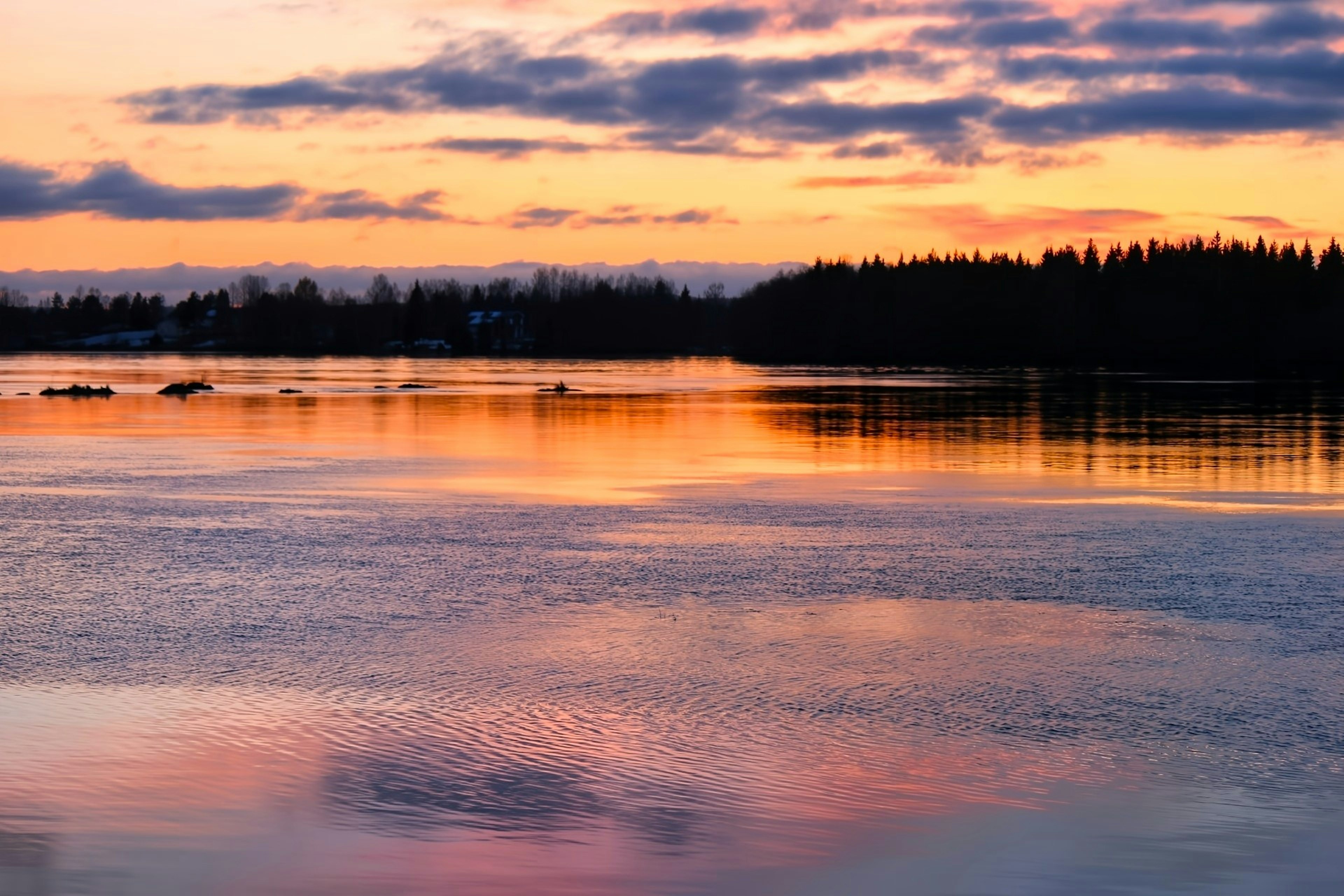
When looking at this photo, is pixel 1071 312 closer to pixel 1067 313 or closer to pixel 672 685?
pixel 1067 313

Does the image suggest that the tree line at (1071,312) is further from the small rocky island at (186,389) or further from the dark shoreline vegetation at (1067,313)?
the small rocky island at (186,389)

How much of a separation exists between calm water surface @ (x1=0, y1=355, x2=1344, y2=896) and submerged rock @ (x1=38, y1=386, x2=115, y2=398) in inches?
1374

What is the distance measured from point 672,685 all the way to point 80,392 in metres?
52.3

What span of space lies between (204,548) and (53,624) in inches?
167

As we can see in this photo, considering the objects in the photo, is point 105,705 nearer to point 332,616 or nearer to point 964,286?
point 332,616

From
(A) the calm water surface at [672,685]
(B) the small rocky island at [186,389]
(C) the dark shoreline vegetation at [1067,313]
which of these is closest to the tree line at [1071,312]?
(C) the dark shoreline vegetation at [1067,313]

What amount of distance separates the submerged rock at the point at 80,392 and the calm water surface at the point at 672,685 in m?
34.9

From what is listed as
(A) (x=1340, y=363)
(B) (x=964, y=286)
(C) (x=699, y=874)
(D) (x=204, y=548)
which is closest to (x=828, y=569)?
(D) (x=204, y=548)

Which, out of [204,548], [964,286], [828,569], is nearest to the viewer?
[828,569]

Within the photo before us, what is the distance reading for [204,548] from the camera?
1599 centimetres

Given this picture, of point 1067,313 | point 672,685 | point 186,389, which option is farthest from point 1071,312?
point 672,685

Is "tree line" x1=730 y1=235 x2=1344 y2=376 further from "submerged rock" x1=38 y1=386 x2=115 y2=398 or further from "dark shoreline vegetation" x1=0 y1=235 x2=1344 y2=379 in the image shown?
"submerged rock" x1=38 y1=386 x2=115 y2=398

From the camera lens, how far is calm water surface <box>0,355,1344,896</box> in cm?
683

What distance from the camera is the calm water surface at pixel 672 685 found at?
6.83 meters
